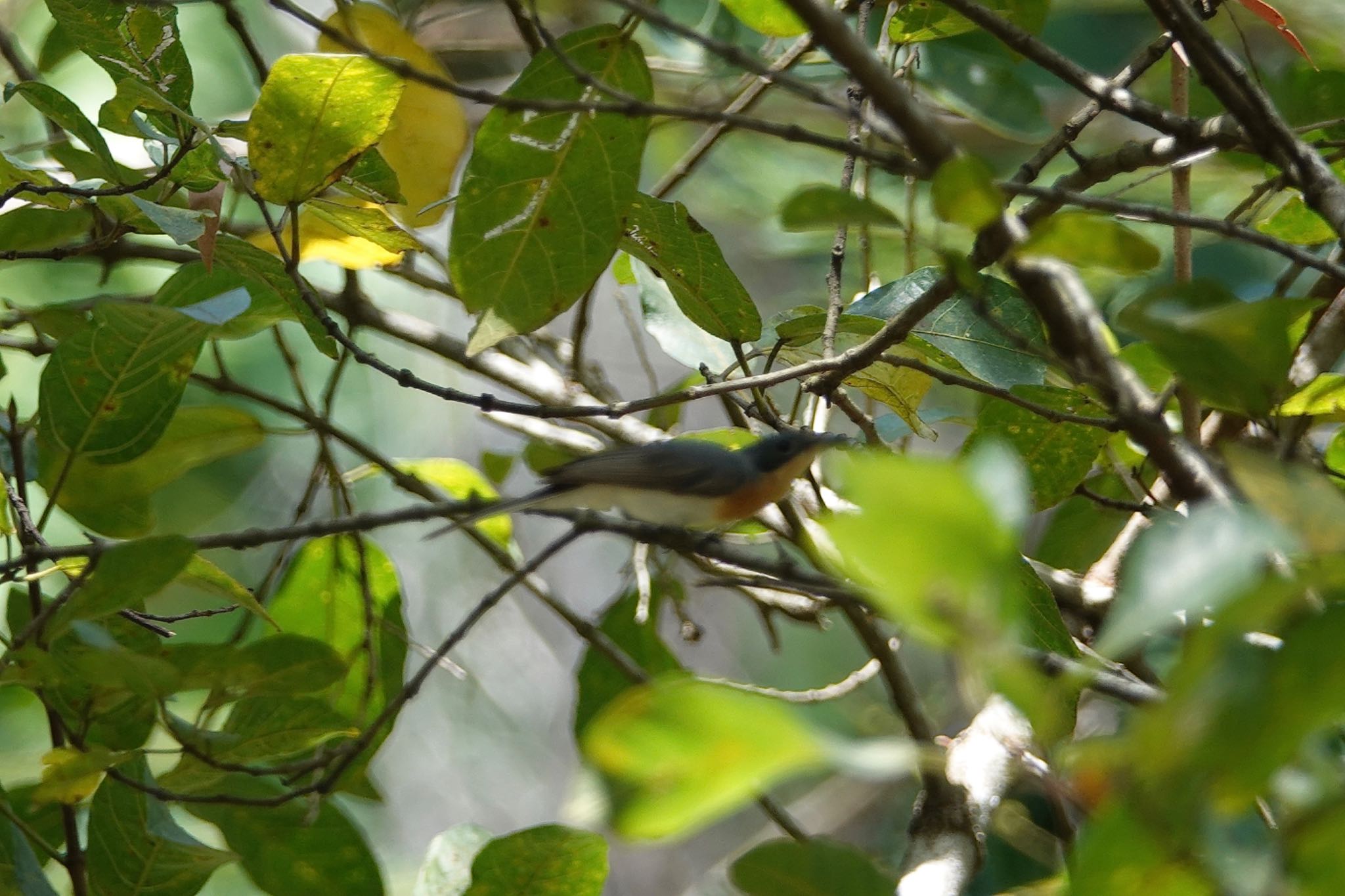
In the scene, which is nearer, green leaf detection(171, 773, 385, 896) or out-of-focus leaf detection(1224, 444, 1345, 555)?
out-of-focus leaf detection(1224, 444, 1345, 555)

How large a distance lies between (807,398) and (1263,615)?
5.73ft

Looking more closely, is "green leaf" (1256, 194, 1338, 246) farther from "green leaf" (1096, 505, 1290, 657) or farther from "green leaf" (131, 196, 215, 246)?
"green leaf" (131, 196, 215, 246)

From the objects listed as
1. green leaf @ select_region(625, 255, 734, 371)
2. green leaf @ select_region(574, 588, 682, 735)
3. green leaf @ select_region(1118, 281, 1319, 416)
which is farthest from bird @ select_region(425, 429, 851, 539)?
green leaf @ select_region(1118, 281, 1319, 416)

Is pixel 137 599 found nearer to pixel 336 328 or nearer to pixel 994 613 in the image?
pixel 336 328

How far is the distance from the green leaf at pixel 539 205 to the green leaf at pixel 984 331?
39cm

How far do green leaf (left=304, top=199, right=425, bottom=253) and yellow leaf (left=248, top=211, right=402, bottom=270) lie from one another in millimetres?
105

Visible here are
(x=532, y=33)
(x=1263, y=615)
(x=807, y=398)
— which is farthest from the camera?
(x=807, y=398)

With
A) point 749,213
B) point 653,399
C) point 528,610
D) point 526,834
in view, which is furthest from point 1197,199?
point 528,610

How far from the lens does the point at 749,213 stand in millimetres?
3891

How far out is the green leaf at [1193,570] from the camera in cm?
58

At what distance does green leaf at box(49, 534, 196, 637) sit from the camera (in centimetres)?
110

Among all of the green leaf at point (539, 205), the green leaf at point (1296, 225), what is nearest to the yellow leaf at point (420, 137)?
the green leaf at point (539, 205)

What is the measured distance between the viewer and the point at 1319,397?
55.4 inches

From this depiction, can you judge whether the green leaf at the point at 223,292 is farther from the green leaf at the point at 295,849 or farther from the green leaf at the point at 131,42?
the green leaf at the point at 295,849
